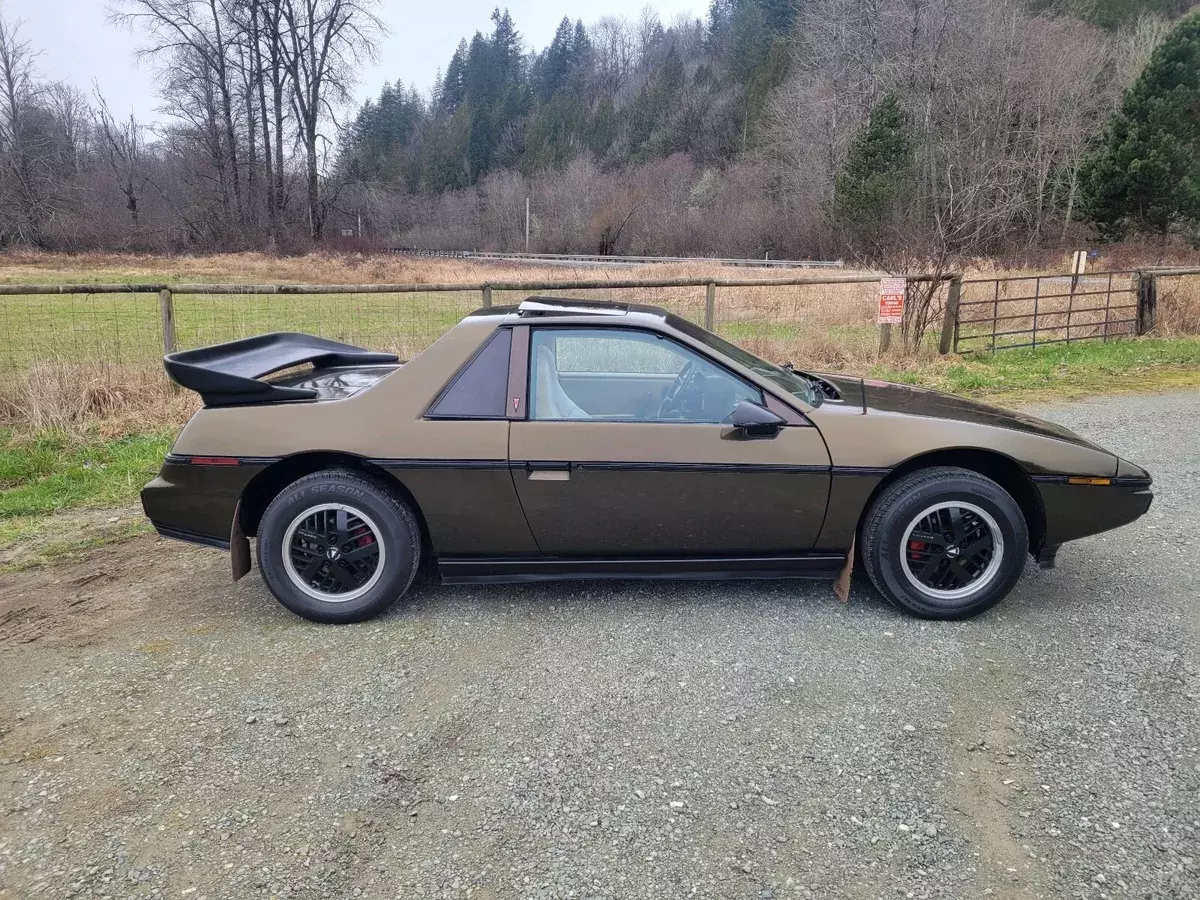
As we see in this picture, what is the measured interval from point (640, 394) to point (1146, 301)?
12.6 m

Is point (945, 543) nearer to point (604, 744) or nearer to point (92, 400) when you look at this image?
point (604, 744)

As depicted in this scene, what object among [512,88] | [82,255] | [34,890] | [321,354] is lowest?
[34,890]

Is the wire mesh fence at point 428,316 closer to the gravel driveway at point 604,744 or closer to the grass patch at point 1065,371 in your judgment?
the grass patch at point 1065,371

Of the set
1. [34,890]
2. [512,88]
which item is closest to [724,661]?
[34,890]

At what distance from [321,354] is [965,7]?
161ft

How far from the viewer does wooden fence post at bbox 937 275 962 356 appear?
11.1 meters

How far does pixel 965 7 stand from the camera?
43125 millimetres

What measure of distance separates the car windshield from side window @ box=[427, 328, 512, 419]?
0.88 metres

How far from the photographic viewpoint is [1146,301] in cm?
1324

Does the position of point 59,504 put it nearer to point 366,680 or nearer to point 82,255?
point 366,680

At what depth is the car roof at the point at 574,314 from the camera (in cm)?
392

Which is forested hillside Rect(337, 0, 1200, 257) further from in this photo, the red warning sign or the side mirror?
the side mirror

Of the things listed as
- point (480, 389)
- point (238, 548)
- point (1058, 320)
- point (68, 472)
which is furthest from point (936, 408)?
point (1058, 320)

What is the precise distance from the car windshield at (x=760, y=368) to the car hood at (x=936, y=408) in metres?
0.18
